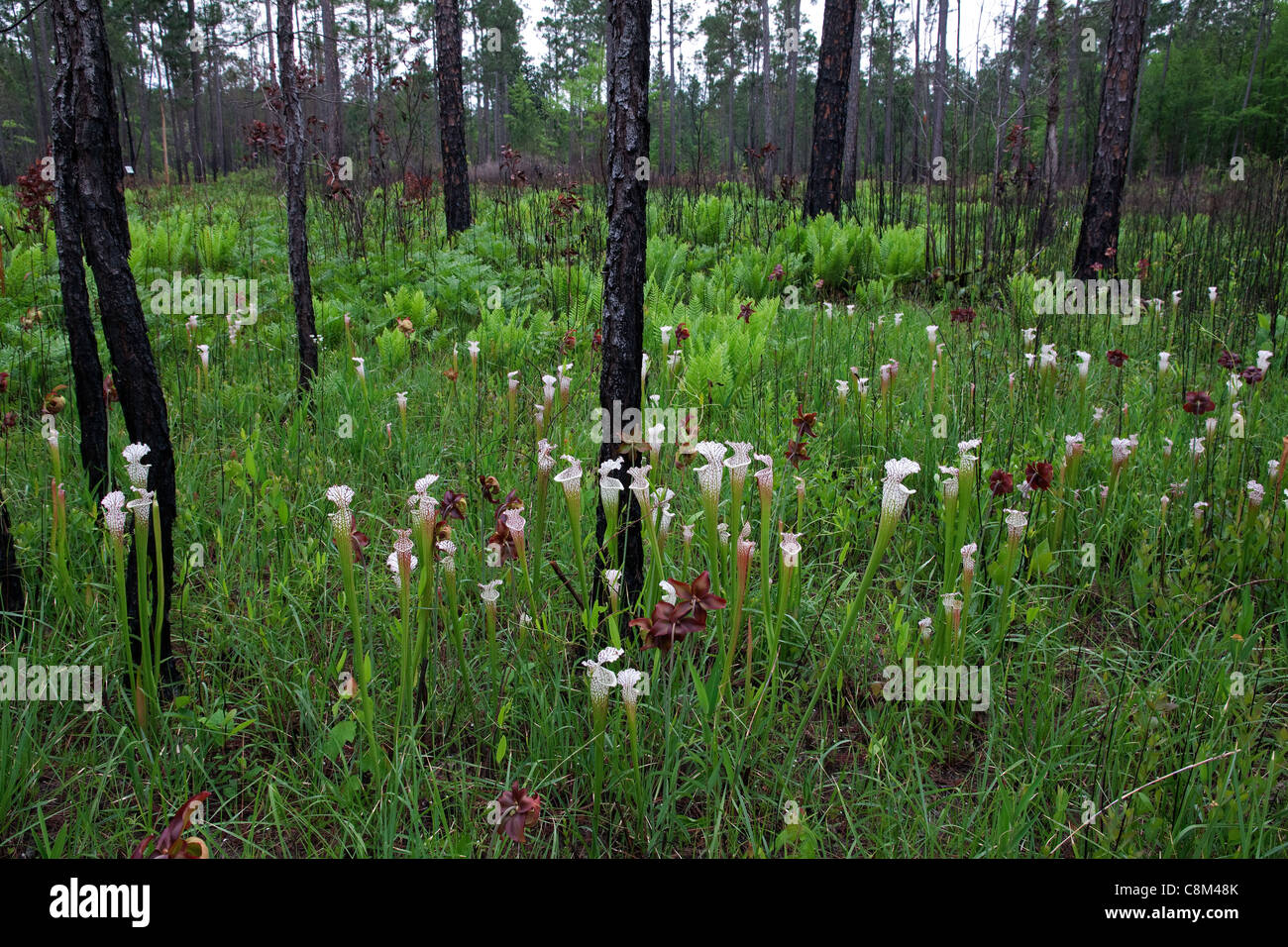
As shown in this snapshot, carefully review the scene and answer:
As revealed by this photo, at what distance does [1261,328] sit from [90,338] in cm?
697

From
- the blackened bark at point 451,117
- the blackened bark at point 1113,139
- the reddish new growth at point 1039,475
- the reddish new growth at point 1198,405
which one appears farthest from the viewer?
the blackened bark at point 451,117

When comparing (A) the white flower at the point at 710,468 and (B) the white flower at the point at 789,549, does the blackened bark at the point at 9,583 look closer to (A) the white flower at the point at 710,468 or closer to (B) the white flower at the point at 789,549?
(A) the white flower at the point at 710,468

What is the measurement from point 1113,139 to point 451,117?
A: 726cm

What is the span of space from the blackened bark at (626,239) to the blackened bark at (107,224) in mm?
1304

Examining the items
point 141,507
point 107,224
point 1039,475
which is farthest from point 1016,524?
point 107,224

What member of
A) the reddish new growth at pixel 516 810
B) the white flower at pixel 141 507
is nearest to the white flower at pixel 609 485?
the reddish new growth at pixel 516 810

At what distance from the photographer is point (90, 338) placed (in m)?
2.54

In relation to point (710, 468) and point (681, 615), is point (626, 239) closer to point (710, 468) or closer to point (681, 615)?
point (710, 468)

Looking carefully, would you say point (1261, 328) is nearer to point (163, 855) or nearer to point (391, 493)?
point (391, 493)

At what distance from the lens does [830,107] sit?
887 centimetres

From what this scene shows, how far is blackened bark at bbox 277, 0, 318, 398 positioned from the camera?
164 inches

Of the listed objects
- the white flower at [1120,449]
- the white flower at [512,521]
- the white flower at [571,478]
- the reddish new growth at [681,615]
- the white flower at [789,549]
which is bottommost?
the reddish new growth at [681,615]

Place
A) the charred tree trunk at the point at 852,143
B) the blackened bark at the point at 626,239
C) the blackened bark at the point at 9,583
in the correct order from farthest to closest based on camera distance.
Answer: the charred tree trunk at the point at 852,143 < the blackened bark at the point at 9,583 < the blackened bark at the point at 626,239

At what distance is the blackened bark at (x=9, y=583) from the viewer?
2.26 m
